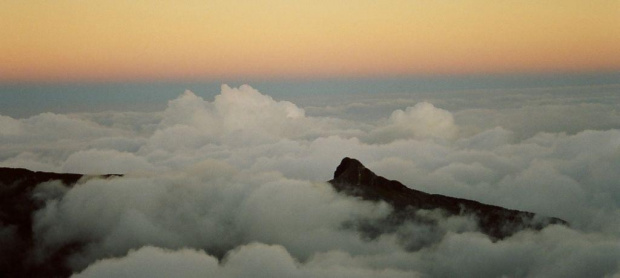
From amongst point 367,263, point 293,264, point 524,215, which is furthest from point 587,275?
point 293,264

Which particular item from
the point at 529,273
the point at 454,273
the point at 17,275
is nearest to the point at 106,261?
the point at 17,275

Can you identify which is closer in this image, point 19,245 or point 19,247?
point 19,247

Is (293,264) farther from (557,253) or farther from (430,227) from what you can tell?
(557,253)

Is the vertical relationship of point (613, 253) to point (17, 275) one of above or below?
above

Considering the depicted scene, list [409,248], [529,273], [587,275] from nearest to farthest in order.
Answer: [587,275], [529,273], [409,248]

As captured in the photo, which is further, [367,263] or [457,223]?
[457,223]

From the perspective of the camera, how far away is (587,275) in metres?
161

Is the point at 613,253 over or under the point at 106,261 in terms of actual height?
over

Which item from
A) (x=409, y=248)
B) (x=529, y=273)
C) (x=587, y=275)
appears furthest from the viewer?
(x=409, y=248)

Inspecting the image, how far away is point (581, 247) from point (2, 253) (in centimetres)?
19916

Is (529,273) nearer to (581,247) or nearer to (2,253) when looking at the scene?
(581,247)

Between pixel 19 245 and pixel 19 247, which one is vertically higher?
pixel 19 245

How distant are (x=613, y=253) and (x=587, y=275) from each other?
1753 cm

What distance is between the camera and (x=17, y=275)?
6993 inches
